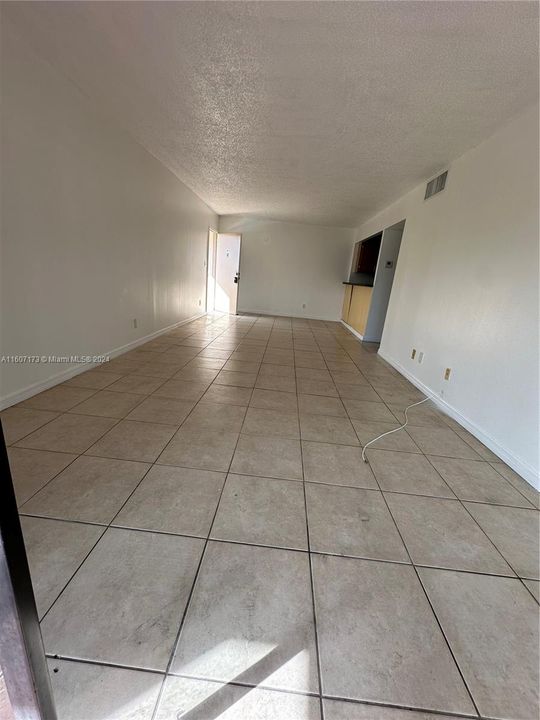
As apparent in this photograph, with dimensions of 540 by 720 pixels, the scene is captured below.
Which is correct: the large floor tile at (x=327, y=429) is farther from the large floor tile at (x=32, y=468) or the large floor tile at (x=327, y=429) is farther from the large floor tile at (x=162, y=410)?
the large floor tile at (x=32, y=468)

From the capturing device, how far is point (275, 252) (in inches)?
293

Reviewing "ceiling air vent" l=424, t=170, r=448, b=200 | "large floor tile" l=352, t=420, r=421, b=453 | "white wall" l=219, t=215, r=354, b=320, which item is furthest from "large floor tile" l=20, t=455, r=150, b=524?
"white wall" l=219, t=215, r=354, b=320

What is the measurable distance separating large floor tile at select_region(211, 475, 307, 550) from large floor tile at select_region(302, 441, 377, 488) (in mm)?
174

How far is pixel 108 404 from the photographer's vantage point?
2248 millimetres

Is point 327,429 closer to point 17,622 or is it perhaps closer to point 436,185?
point 17,622

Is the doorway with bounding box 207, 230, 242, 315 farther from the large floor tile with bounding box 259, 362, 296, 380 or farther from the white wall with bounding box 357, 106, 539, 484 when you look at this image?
the white wall with bounding box 357, 106, 539, 484

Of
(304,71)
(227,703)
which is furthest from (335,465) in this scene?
(304,71)

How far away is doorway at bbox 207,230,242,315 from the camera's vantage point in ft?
23.1

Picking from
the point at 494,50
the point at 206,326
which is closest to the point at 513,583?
the point at 494,50

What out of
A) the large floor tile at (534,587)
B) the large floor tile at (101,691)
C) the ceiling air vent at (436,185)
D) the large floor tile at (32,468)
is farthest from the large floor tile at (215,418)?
the ceiling air vent at (436,185)

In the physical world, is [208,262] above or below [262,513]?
above

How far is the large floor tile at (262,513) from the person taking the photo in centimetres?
123

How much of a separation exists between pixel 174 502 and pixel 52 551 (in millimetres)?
464

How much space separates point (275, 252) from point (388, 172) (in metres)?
4.21
